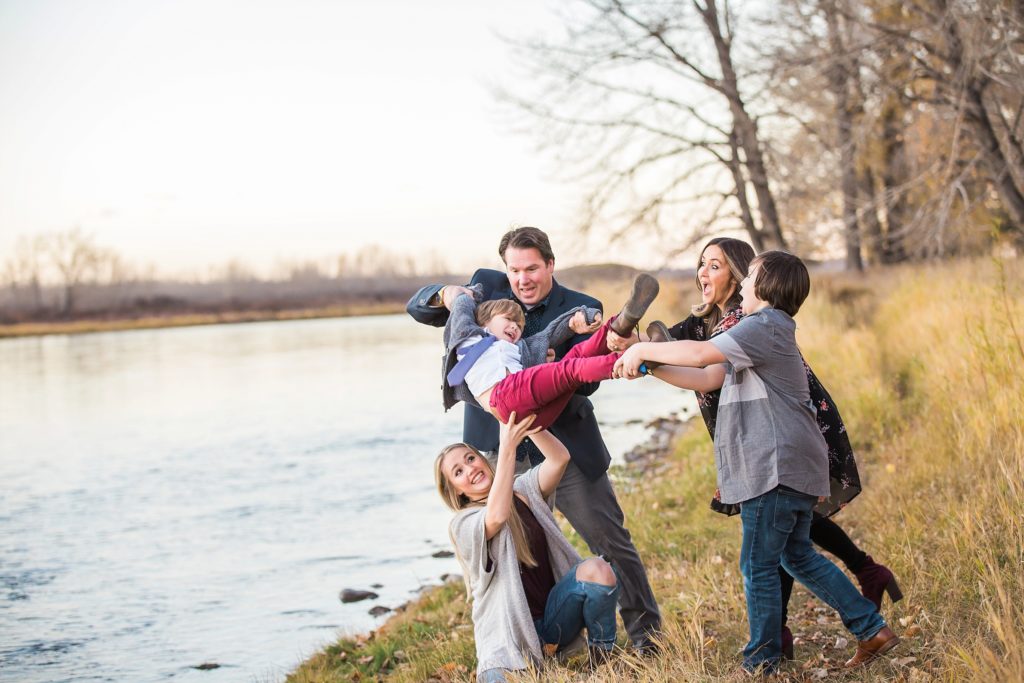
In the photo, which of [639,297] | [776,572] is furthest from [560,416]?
[776,572]

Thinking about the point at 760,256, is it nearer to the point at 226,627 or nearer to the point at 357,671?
the point at 357,671

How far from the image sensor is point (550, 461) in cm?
451

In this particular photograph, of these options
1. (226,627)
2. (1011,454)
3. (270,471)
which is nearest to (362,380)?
(270,471)

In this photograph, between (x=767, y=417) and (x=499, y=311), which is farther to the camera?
(x=499, y=311)

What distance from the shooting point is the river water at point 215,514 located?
25.0 ft

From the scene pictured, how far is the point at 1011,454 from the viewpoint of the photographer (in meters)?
5.41

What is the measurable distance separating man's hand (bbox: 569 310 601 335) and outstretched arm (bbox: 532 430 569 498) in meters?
0.51

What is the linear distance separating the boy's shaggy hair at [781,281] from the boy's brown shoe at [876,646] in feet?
4.78

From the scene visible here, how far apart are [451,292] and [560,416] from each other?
31.7 inches

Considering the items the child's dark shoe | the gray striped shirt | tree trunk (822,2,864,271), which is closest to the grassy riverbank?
the gray striped shirt

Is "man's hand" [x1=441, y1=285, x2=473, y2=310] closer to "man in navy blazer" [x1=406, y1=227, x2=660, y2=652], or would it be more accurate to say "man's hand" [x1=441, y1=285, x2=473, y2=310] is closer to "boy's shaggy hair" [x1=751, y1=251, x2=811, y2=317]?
"man in navy blazer" [x1=406, y1=227, x2=660, y2=652]

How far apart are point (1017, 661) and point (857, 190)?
17.9 metres

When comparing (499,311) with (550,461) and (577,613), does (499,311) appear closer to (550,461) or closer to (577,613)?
(550,461)

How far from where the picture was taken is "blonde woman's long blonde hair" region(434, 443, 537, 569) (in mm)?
4387
